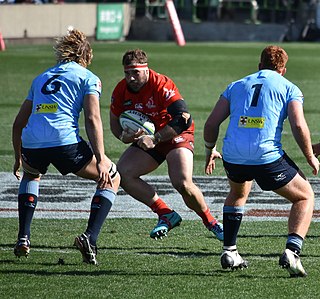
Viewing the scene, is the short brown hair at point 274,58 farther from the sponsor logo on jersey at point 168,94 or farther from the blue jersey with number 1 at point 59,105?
the sponsor logo on jersey at point 168,94

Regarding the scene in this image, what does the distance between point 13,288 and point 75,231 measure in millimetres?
2393

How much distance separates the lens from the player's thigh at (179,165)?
32.8 feet

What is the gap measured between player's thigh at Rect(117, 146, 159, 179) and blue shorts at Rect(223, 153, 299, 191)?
1.83 metres

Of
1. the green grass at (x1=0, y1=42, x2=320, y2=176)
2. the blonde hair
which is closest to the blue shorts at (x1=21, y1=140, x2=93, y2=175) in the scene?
the blonde hair

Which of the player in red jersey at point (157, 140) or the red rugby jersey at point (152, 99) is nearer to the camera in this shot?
the player in red jersey at point (157, 140)

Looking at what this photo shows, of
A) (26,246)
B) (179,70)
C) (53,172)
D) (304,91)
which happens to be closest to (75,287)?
(26,246)

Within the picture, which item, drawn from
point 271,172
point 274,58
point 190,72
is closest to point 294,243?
point 271,172

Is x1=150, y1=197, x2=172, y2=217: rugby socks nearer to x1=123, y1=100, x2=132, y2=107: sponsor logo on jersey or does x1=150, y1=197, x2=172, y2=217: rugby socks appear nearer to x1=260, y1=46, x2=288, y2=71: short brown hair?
x1=123, y1=100, x2=132, y2=107: sponsor logo on jersey

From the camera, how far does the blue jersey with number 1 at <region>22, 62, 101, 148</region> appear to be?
8906mm

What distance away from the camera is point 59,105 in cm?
896

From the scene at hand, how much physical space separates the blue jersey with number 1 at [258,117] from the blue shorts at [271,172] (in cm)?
4

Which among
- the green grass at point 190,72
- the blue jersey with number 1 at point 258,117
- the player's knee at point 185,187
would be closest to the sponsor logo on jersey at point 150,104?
the player's knee at point 185,187

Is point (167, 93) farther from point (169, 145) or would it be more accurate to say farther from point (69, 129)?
point (69, 129)

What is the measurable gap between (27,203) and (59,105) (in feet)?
2.88
